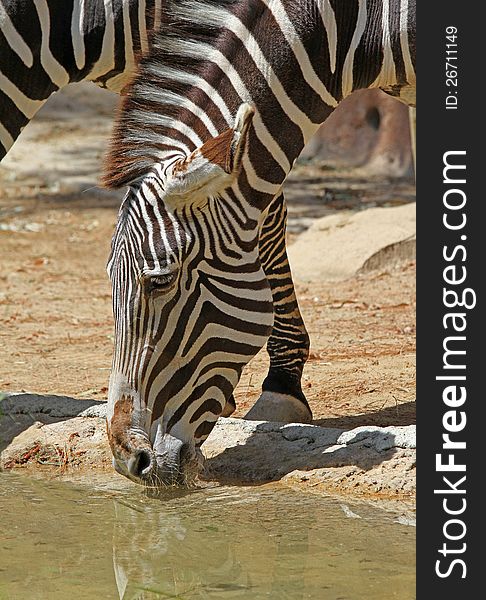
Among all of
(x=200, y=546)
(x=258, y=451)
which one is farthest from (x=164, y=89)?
(x=200, y=546)

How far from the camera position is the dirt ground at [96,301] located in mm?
6906

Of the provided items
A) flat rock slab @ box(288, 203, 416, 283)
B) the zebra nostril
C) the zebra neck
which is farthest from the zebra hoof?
flat rock slab @ box(288, 203, 416, 283)

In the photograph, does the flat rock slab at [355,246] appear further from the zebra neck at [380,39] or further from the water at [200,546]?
the water at [200,546]

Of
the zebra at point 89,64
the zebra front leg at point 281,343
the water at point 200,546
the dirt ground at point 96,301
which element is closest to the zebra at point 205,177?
the water at point 200,546

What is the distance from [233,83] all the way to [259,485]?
174 centimetres

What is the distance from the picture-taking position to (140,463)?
4566 millimetres

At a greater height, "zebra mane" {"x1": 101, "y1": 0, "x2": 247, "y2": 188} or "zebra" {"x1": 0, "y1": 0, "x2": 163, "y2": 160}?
"zebra" {"x1": 0, "y1": 0, "x2": 163, "y2": 160}

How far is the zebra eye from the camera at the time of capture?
4582 millimetres

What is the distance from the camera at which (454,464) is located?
14.1 feet

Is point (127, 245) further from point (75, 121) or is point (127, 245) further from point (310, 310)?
point (75, 121)

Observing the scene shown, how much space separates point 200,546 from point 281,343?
1.97 m

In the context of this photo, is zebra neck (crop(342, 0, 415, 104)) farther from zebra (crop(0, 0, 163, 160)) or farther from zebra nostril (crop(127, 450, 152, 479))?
zebra nostril (crop(127, 450, 152, 479))

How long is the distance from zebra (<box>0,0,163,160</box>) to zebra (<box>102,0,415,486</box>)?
108 centimetres

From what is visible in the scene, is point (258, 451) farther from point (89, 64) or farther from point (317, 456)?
point (89, 64)
